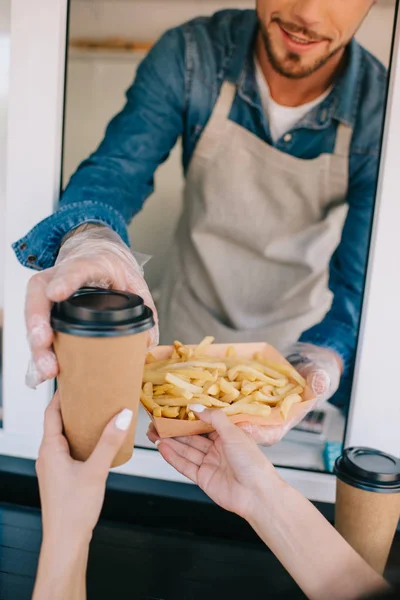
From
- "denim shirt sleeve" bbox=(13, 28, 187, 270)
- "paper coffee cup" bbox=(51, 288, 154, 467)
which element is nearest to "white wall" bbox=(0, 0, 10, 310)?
"denim shirt sleeve" bbox=(13, 28, 187, 270)

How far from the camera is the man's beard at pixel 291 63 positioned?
1596 mm

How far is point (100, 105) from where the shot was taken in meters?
2.91

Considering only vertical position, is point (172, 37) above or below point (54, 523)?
above

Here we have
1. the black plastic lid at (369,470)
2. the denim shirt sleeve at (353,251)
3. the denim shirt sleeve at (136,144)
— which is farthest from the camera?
the denim shirt sleeve at (353,251)

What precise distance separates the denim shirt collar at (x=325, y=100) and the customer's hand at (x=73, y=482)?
1.33 meters

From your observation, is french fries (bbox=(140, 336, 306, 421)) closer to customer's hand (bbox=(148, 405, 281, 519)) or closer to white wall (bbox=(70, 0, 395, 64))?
customer's hand (bbox=(148, 405, 281, 519))

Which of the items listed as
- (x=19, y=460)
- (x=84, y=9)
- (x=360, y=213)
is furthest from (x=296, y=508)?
(x=84, y=9)

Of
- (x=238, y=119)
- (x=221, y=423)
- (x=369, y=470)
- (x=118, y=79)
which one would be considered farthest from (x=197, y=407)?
(x=118, y=79)

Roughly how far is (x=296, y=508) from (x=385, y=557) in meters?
0.34

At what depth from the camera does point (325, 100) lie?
5.98 feet

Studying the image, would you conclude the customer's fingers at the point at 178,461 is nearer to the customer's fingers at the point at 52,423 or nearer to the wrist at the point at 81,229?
the customer's fingers at the point at 52,423

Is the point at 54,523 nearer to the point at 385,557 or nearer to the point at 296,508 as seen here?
the point at 296,508

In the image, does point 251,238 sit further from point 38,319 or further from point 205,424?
point 38,319

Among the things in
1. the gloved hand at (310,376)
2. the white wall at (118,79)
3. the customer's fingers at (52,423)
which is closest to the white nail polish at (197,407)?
the gloved hand at (310,376)
